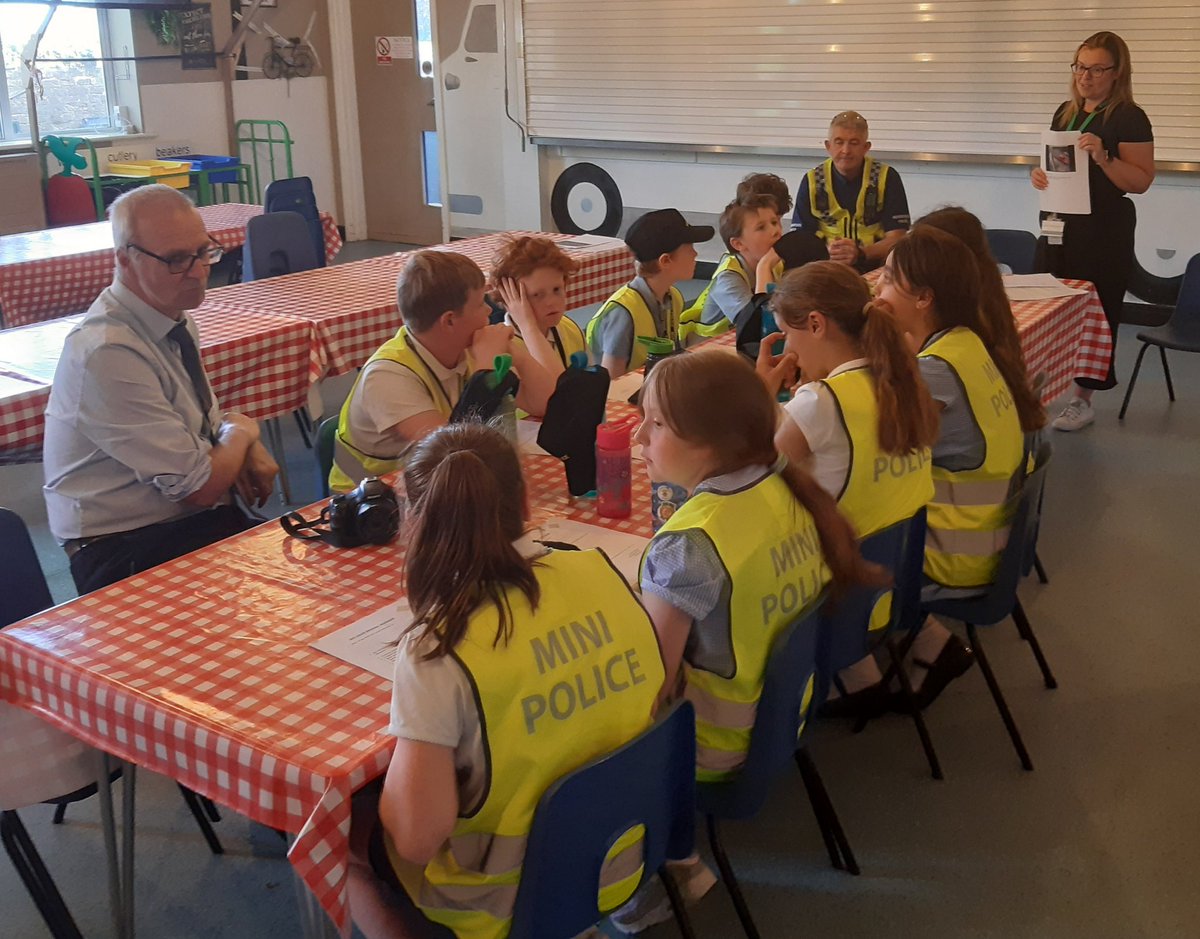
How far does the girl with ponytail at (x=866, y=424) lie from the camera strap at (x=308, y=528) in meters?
0.87

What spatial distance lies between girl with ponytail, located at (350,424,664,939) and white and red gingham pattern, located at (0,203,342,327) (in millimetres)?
3589

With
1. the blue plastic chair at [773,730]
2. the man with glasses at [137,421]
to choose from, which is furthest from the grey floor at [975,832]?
the man with glasses at [137,421]

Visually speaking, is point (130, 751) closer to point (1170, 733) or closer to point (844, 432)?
point (844, 432)

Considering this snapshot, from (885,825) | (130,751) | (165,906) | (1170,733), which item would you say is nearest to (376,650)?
(130,751)

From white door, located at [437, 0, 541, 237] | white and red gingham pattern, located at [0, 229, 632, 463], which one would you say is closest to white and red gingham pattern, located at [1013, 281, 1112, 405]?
white and red gingham pattern, located at [0, 229, 632, 463]

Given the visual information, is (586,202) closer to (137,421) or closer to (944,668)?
(944,668)

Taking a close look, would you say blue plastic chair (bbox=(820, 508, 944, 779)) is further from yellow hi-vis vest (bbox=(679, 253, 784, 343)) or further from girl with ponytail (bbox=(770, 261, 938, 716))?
yellow hi-vis vest (bbox=(679, 253, 784, 343))

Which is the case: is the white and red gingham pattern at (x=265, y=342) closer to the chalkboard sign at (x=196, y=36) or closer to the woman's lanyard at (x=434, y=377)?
the woman's lanyard at (x=434, y=377)

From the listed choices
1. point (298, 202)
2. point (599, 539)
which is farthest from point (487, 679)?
point (298, 202)

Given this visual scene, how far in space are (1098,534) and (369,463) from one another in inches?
100

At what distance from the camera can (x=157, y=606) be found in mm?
1938

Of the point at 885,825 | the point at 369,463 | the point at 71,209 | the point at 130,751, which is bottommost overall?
the point at 885,825

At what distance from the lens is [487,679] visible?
1.41 m

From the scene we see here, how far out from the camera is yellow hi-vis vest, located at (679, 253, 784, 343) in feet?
13.0
